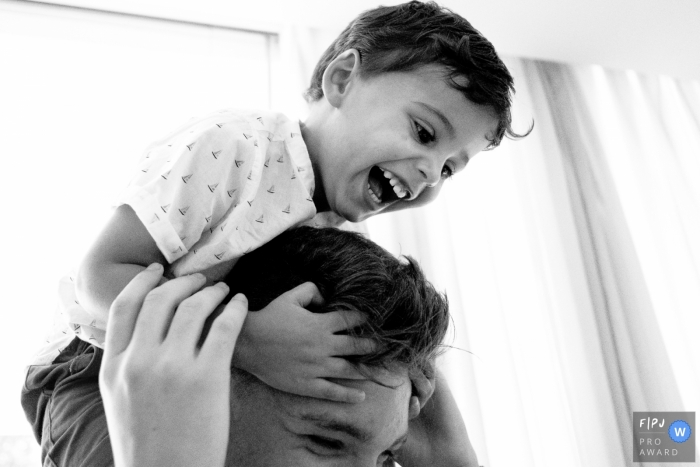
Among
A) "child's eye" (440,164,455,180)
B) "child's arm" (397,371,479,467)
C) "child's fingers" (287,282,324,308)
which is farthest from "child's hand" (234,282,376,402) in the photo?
"child's eye" (440,164,455,180)

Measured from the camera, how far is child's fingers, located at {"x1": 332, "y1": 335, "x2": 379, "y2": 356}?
2.65ft

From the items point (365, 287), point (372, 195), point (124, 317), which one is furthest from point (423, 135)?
point (124, 317)

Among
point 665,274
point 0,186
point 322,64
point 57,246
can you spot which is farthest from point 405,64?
point 665,274

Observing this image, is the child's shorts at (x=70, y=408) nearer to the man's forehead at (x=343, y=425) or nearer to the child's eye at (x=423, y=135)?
the man's forehead at (x=343, y=425)

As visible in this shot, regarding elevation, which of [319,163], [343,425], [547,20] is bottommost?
[343,425]

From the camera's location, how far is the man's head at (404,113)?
3.75ft

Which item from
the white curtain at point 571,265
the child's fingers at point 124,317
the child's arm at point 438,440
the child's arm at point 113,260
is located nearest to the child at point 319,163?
the child's arm at point 113,260

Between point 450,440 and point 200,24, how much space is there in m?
1.90

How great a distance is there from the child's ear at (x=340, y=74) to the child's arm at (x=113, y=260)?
1.77 feet

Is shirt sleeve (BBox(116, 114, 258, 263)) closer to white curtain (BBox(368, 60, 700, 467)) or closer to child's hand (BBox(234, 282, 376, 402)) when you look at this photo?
child's hand (BBox(234, 282, 376, 402))

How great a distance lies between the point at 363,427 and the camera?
78 cm

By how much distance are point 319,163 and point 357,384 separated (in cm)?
53

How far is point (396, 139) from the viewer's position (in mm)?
1124

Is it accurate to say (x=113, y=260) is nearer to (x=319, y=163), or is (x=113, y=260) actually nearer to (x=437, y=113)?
(x=319, y=163)
